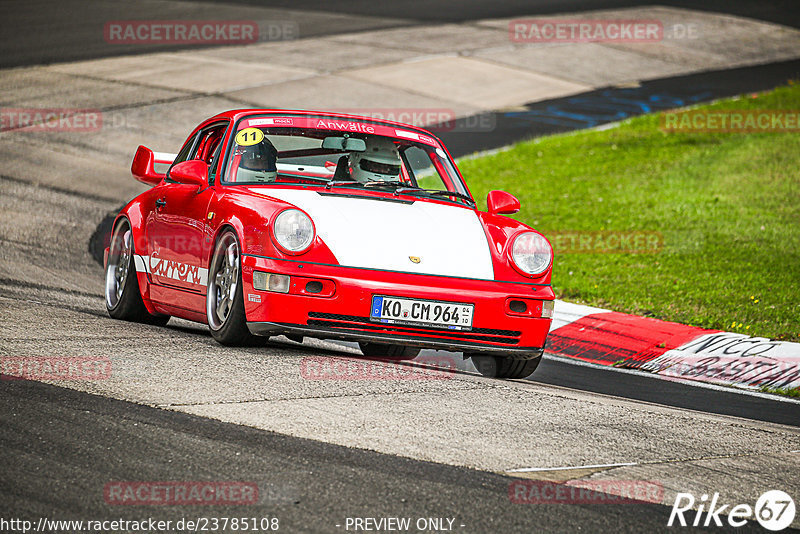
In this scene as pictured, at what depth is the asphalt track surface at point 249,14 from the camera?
24052 millimetres

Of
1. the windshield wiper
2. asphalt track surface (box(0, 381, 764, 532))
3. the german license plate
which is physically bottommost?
asphalt track surface (box(0, 381, 764, 532))

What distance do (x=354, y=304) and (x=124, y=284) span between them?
244cm

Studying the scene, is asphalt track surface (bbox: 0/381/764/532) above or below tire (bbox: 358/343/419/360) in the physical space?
above

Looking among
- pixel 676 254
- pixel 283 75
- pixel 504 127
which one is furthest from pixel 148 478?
pixel 283 75

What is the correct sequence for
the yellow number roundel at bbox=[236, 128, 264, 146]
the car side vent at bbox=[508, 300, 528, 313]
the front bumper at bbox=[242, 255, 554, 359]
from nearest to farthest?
the front bumper at bbox=[242, 255, 554, 359] → the car side vent at bbox=[508, 300, 528, 313] → the yellow number roundel at bbox=[236, 128, 264, 146]

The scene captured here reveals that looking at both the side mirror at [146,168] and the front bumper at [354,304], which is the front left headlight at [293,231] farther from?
the side mirror at [146,168]

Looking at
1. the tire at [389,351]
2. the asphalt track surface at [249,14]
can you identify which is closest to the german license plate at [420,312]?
the tire at [389,351]

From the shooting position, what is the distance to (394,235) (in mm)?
6441

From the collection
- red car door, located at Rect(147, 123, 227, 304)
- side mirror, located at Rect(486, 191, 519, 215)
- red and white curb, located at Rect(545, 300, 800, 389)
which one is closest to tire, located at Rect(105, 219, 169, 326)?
red car door, located at Rect(147, 123, 227, 304)

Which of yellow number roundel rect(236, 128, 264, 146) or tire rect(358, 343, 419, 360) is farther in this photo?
tire rect(358, 343, 419, 360)

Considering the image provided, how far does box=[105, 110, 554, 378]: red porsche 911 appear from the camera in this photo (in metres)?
6.17

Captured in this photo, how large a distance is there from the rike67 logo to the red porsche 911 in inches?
86.9

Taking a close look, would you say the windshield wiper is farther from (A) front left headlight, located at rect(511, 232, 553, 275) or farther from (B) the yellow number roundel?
(B) the yellow number roundel

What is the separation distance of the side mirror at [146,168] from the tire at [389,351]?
1.97 metres
